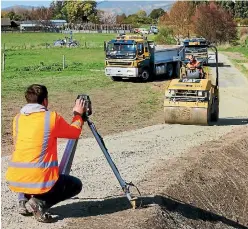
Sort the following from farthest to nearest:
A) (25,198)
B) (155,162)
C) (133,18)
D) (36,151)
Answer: (133,18)
(155,162)
(25,198)
(36,151)

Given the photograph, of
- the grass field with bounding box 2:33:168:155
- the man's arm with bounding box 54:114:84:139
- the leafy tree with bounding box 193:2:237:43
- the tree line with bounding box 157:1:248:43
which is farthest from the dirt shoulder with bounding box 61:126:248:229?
the leafy tree with bounding box 193:2:237:43

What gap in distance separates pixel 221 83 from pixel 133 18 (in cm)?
11198

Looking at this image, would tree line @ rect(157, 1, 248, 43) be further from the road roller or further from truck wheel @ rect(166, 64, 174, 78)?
the road roller

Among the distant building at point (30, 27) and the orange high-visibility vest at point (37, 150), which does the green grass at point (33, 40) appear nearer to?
the distant building at point (30, 27)

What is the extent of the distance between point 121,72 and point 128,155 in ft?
57.7

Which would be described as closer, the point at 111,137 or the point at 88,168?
the point at 88,168

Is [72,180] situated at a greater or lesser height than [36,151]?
lesser

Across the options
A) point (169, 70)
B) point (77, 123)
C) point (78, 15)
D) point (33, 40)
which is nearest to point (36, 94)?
point (77, 123)

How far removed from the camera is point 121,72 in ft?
96.0

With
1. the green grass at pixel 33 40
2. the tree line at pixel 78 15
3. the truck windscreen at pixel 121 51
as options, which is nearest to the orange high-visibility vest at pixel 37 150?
the truck windscreen at pixel 121 51

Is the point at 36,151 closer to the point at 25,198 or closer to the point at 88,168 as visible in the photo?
the point at 25,198

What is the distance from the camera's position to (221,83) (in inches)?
1131

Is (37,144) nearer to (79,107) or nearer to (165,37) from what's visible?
(79,107)

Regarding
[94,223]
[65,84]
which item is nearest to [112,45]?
[65,84]
